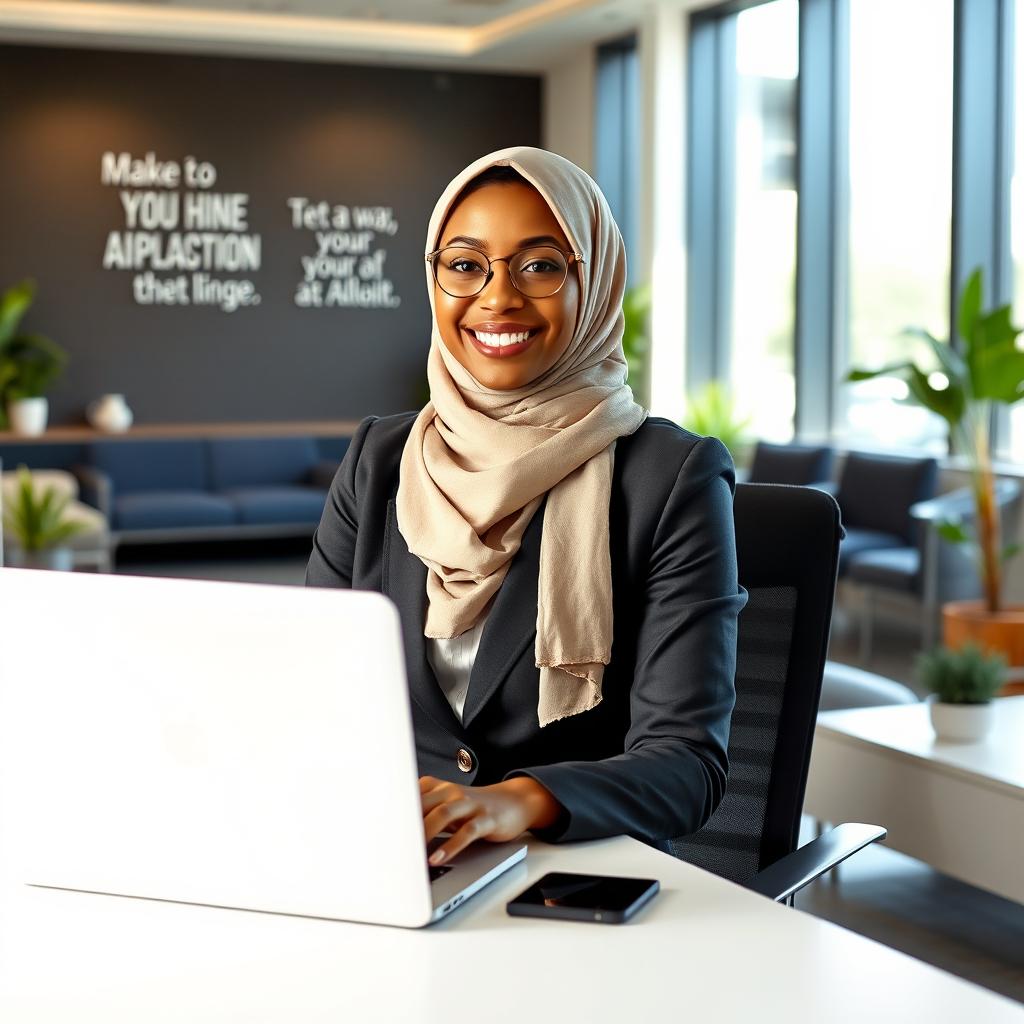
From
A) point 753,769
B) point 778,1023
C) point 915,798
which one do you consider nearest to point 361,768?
point 778,1023

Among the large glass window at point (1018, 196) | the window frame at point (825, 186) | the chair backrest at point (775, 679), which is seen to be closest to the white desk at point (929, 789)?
the chair backrest at point (775, 679)

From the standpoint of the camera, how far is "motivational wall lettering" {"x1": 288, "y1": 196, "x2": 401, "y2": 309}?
984 centimetres

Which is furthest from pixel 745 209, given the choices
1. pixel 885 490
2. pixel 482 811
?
pixel 482 811

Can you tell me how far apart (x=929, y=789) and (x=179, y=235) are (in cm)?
753

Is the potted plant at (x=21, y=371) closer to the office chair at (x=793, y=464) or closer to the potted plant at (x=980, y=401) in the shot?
the office chair at (x=793, y=464)

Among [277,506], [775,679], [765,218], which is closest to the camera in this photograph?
[775,679]

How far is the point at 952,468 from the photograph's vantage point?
6758 millimetres

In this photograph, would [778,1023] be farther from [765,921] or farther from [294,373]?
[294,373]

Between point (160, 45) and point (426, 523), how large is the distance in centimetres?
847

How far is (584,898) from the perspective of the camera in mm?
1148

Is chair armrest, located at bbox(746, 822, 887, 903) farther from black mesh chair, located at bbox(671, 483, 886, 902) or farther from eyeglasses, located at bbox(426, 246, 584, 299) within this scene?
eyeglasses, located at bbox(426, 246, 584, 299)

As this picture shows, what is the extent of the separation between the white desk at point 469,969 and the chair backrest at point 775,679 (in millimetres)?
665

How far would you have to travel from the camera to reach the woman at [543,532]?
1564mm

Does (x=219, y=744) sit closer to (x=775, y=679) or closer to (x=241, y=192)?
(x=775, y=679)
